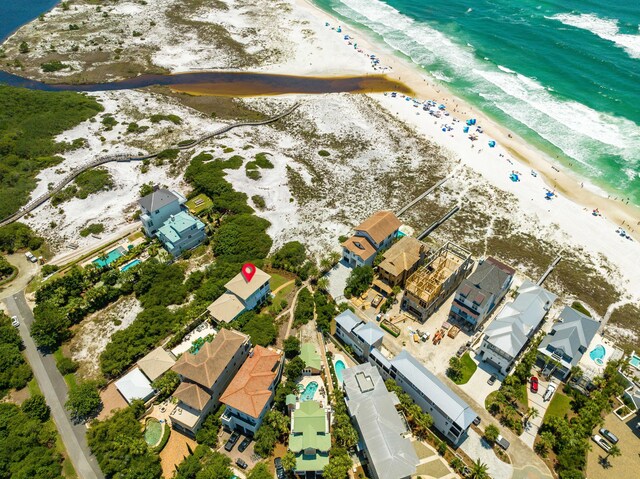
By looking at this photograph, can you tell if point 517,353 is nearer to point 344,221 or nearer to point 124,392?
point 344,221

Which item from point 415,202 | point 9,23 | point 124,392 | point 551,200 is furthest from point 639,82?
point 9,23

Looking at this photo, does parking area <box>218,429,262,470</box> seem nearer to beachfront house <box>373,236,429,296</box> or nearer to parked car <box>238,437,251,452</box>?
parked car <box>238,437,251,452</box>

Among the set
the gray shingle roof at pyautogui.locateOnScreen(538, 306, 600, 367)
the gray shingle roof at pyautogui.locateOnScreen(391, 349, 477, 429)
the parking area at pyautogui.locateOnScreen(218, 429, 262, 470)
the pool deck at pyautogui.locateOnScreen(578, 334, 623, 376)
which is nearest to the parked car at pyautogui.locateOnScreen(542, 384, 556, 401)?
the gray shingle roof at pyautogui.locateOnScreen(538, 306, 600, 367)

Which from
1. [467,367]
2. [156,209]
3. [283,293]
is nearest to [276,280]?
[283,293]

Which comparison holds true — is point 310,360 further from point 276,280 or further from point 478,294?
point 478,294

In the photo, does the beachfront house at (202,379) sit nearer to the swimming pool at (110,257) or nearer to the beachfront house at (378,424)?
the beachfront house at (378,424)
